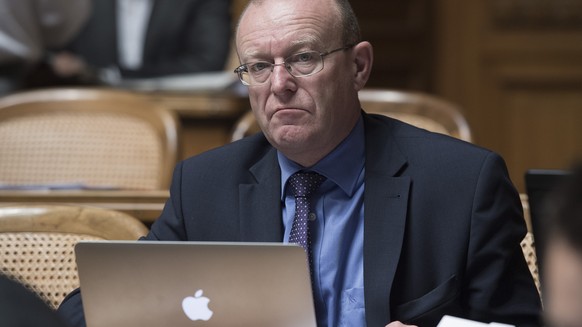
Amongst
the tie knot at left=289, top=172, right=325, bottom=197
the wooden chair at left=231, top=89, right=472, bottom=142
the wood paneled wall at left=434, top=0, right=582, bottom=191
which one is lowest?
the wood paneled wall at left=434, top=0, right=582, bottom=191

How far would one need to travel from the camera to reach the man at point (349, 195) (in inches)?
76.2

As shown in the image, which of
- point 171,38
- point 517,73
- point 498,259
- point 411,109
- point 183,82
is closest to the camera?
point 498,259

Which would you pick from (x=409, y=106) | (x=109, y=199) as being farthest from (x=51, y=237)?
(x=409, y=106)

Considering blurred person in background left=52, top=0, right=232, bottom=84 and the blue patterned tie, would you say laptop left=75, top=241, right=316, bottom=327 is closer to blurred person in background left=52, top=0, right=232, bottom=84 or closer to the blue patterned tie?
the blue patterned tie

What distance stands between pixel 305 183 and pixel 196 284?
52 centimetres

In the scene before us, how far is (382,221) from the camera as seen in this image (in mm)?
1991

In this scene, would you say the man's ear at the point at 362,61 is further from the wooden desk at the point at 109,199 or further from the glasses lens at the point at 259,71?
the wooden desk at the point at 109,199

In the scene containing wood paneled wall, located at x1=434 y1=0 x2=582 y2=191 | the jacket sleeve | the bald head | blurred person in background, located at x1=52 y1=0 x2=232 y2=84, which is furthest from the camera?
wood paneled wall, located at x1=434 y1=0 x2=582 y2=191

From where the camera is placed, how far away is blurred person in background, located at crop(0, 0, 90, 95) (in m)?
4.53

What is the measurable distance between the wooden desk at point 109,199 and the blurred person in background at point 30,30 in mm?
1847

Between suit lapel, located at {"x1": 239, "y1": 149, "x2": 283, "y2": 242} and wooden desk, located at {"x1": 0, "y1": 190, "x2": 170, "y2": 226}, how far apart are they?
1.72 feet

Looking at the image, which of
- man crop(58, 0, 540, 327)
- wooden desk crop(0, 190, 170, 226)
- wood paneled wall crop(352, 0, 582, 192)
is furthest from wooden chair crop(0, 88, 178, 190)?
wood paneled wall crop(352, 0, 582, 192)

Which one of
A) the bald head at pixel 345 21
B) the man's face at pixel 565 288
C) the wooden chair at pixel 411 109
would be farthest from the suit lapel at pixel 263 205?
the man's face at pixel 565 288

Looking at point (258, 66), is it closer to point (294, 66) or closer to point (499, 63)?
point (294, 66)
